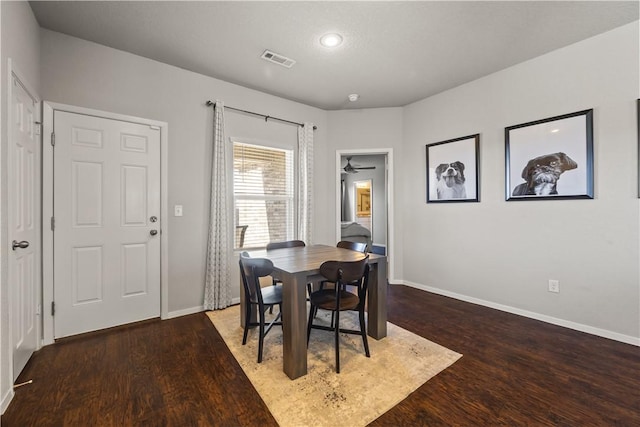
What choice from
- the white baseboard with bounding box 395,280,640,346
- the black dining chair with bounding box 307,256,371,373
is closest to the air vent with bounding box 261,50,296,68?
the black dining chair with bounding box 307,256,371,373

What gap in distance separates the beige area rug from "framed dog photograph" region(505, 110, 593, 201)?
1.94 metres

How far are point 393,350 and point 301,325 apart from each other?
89 centimetres

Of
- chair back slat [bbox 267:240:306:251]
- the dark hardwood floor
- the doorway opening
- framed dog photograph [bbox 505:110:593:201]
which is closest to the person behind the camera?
the dark hardwood floor

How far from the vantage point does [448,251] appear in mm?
3697

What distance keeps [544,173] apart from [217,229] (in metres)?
3.57

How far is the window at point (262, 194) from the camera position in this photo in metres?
3.52

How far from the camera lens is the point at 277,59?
2.86 metres

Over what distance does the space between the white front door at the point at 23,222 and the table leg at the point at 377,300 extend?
2.55m

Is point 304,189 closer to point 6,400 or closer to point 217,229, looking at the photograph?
point 217,229

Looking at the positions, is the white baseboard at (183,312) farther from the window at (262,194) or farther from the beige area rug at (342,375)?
the window at (262,194)

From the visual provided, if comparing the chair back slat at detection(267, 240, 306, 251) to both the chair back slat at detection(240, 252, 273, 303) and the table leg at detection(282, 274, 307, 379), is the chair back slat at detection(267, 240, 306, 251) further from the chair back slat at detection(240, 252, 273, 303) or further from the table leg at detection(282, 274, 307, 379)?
the table leg at detection(282, 274, 307, 379)

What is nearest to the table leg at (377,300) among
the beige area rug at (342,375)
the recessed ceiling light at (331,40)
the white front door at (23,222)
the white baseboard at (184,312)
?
the beige area rug at (342,375)

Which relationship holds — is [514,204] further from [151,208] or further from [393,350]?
Result: [151,208]

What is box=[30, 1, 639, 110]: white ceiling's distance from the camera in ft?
7.02
